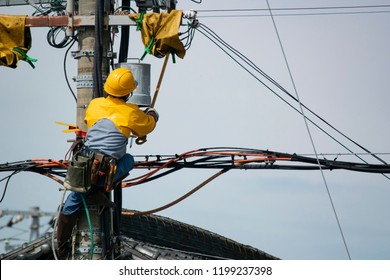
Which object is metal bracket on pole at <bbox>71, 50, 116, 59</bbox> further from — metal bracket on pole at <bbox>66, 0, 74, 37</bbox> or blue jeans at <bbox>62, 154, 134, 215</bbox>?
blue jeans at <bbox>62, 154, 134, 215</bbox>

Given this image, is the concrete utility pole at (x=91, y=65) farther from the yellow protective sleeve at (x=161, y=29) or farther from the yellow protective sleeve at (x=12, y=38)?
the yellow protective sleeve at (x=12, y=38)

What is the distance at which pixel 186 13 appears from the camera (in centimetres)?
1343

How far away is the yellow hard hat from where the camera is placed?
1209 centimetres

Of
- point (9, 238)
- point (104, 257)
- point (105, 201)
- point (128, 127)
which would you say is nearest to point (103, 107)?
point (128, 127)

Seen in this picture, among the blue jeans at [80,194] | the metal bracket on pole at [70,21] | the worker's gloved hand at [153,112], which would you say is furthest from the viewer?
the metal bracket on pole at [70,21]

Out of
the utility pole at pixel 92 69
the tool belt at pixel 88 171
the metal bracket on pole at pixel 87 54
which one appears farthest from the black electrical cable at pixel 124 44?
→ the tool belt at pixel 88 171

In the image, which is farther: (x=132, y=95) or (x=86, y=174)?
(x=132, y=95)

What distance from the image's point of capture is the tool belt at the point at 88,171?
38.6 ft

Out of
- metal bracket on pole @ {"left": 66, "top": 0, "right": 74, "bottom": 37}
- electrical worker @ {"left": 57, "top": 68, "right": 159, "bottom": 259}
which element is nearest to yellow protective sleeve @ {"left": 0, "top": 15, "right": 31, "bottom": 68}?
metal bracket on pole @ {"left": 66, "top": 0, "right": 74, "bottom": 37}

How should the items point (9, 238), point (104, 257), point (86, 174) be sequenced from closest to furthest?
point (9, 238)
point (86, 174)
point (104, 257)

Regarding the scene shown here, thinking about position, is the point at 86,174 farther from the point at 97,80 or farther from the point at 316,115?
the point at 316,115

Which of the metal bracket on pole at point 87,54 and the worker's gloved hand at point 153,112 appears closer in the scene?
the worker's gloved hand at point 153,112

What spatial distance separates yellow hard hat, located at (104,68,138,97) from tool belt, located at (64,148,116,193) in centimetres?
90

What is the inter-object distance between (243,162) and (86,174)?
9.76 feet
